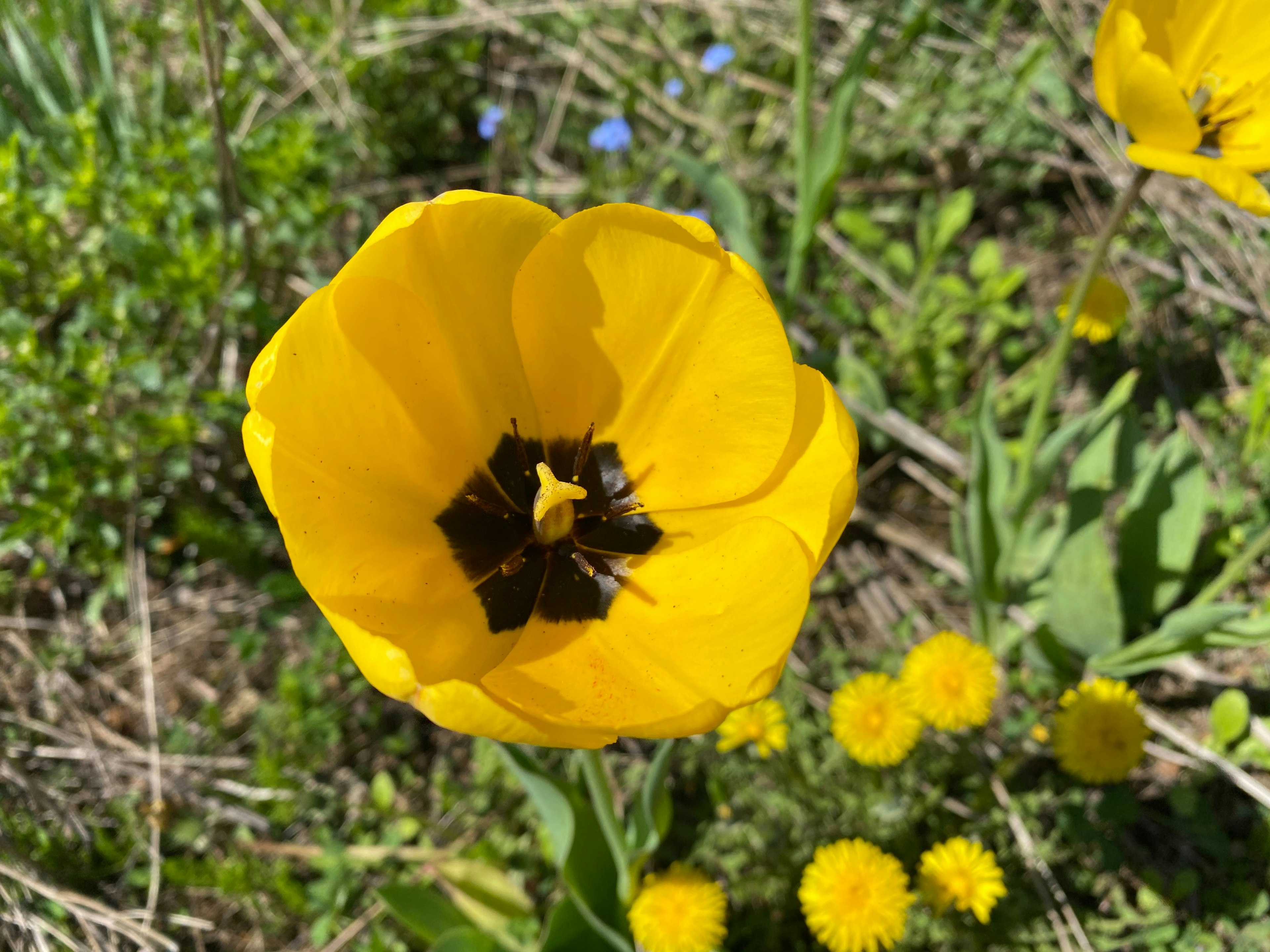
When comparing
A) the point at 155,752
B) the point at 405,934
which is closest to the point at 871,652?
the point at 405,934

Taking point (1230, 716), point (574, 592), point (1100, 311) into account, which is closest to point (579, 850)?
point (574, 592)

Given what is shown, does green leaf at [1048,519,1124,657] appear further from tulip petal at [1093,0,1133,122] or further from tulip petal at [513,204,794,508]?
tulip petal at [513,204,794,508]

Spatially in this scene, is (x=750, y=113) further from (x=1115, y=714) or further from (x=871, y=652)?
(x=1115, y=714)

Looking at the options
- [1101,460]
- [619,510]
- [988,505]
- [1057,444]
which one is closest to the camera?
[619,510]

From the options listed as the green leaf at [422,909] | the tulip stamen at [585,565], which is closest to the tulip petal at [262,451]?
the tulip stamen at [585,565]

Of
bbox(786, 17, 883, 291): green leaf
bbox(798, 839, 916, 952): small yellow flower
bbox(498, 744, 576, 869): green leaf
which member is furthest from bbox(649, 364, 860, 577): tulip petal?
bbox(786, 17, 883, 291): green leaf

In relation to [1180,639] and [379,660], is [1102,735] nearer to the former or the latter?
[1180,639]

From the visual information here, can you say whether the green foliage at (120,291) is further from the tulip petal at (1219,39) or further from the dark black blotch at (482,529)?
the tulip petal at (1219,39)
